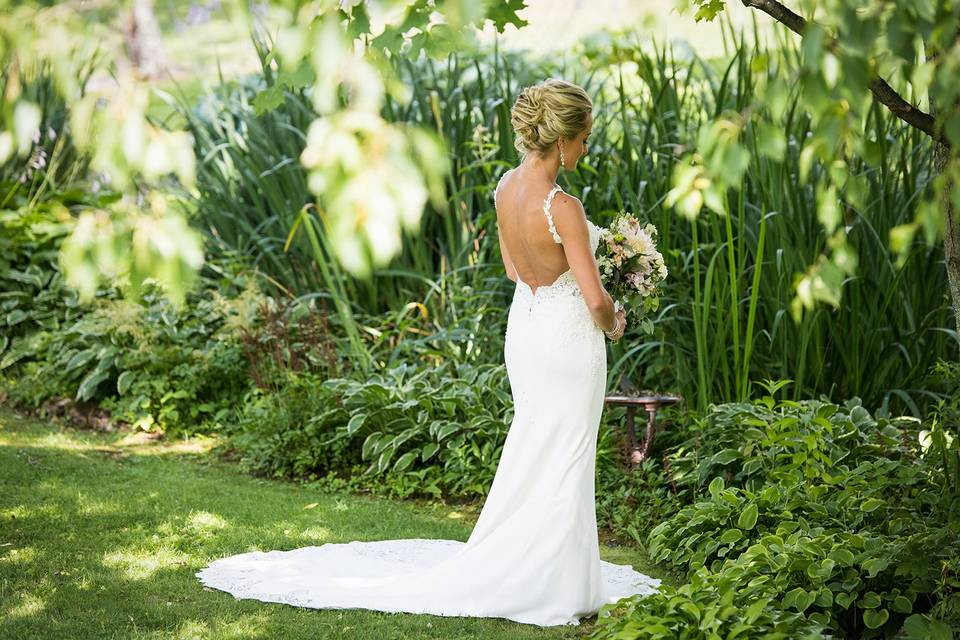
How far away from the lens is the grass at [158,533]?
3.87 m

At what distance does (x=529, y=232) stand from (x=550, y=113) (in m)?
0.45

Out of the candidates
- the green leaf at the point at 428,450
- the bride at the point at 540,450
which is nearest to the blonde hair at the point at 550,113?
the bride at the point at 540,450

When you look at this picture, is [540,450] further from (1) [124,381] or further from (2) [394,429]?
(1) [124,381]

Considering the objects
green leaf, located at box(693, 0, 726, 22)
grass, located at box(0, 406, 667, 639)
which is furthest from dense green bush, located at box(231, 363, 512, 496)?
green leaf, located at box(693, 0, 726, 22)

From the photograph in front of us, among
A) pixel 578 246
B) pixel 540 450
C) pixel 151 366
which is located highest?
pixel 578 246

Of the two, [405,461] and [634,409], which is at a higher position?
[634,409]

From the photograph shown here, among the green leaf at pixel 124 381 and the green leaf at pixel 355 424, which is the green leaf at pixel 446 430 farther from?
the green leaf at pixel 124 381

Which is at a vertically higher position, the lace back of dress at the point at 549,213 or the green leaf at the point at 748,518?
the lace back of dress at the point at 549,213

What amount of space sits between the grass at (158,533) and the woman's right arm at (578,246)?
4.06ft

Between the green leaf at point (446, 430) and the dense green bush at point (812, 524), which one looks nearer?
the dense green bush at point (812, 524)

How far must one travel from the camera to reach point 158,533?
4.98 metres

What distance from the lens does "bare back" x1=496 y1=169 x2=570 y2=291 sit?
414 centimetres

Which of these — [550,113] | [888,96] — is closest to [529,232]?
[550,113]

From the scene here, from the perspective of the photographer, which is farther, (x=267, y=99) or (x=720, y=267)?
(x=720, y=267)
